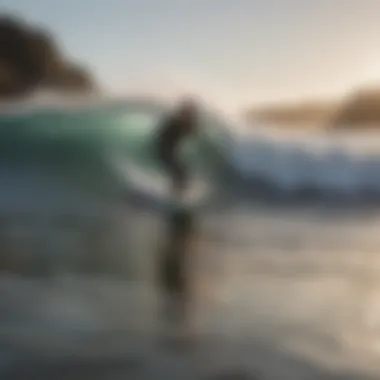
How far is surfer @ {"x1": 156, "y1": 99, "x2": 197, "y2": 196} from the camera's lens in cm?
104

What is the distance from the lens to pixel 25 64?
3.51ft

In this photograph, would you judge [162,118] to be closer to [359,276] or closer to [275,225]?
[275,225]

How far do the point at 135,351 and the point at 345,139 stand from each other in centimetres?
37

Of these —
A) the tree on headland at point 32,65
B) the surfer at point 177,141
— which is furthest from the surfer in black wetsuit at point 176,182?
the tree on headland at point 32,65

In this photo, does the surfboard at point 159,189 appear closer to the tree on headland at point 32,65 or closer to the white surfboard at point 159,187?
the white surfboard at point 159,187

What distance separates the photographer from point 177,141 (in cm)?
105

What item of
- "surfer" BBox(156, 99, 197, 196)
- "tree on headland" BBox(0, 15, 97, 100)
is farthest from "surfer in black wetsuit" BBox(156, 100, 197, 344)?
"tree on headland" BBox(0, 15, 97, 100)

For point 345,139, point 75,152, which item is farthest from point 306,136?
point 75,152

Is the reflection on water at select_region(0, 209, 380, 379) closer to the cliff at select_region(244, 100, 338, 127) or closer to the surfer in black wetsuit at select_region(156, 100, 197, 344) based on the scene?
the surfer in black wetsuit at select_region(156, 100, 197, 344)

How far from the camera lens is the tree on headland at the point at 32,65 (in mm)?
1057

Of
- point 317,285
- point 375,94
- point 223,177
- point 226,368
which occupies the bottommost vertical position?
point 226,368

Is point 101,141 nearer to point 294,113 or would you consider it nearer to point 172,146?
point 172,146

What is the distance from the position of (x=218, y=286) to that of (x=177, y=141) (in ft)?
0.63

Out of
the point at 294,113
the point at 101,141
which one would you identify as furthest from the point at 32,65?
the point at 294,113
